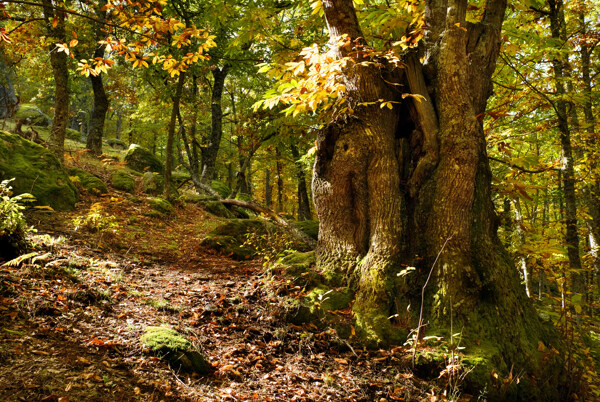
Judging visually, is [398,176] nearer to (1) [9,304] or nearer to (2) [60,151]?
(1) [9,304]

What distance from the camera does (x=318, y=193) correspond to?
4.39 meters

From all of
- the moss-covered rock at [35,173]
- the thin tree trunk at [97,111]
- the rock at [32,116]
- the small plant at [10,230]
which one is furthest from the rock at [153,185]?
the rock at [32,116]

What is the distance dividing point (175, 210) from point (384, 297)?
8.08 meters

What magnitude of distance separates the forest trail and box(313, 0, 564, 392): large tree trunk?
63 cm

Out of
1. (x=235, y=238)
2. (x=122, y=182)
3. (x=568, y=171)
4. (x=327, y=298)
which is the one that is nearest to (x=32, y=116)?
(x=122, y=182)

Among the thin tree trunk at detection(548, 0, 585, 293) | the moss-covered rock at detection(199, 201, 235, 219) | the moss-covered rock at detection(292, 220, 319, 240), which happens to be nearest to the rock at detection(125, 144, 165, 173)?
the moss-covered rock at detection(199, 201, 235, 219)

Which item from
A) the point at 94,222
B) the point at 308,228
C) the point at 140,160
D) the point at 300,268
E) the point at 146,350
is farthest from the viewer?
the point at 140,160

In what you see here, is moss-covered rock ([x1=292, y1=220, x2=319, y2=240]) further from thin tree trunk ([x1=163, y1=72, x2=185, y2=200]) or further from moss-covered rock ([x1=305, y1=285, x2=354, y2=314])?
thin tree trunk ([x1=163, y1=72, x2=185, y2=200])

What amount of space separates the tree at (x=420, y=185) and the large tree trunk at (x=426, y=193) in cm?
1

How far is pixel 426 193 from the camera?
13.0 ft

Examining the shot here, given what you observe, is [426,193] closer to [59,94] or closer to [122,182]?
[59,94]

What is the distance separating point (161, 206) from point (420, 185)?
781 centimetres

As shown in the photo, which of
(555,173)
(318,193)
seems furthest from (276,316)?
(555,173)

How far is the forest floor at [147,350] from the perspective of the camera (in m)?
2.25
